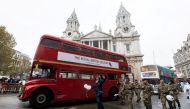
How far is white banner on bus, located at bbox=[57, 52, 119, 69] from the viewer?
1009cm

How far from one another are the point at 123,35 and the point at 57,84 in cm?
4192

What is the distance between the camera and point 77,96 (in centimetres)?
1048

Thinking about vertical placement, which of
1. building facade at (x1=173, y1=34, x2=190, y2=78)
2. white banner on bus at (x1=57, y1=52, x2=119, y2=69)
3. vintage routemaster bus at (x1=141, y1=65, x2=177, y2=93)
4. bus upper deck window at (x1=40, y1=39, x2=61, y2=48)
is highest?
building facade at (x1=173, y1=34, x2=190, y2=78)

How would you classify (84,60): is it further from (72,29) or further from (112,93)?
(72,29)

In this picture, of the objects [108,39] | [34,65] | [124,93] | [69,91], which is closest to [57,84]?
[69,91]

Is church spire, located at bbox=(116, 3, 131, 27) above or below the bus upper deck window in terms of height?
above

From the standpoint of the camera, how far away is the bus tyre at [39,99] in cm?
859

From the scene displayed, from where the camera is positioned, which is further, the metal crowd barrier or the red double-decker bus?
the metal crowd barrier

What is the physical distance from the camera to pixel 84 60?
36.7ft

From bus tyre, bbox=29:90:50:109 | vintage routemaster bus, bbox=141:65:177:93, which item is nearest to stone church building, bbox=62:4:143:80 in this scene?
vintage routemaster bus, bbox=141:65:177:93

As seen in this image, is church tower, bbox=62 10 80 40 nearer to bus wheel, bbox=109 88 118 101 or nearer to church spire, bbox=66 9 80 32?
church spire, bbox=66 9 80 32

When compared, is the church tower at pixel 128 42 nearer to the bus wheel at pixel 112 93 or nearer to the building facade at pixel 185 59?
the building facade at pixel 185 59

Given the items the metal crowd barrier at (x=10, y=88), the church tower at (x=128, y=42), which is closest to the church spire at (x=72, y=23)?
the church tower at (x=128, y=42)

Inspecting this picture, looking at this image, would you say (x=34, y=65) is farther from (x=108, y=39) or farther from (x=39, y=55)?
(x=108, y=39)
